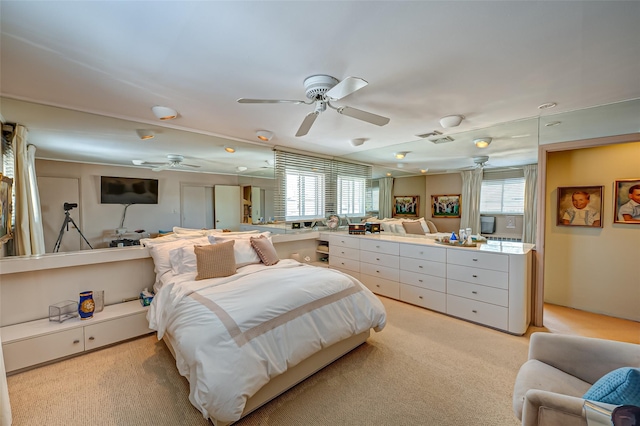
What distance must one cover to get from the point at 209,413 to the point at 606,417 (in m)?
1.82

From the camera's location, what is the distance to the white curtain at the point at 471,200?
11.7 feet

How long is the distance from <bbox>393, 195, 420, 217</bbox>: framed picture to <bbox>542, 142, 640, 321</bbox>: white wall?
5.68 feet

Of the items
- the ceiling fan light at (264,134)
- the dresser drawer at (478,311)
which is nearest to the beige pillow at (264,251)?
the ceiling fan light at (264,134)

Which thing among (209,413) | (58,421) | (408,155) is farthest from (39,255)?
(408,155)

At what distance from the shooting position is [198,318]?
5.82ft

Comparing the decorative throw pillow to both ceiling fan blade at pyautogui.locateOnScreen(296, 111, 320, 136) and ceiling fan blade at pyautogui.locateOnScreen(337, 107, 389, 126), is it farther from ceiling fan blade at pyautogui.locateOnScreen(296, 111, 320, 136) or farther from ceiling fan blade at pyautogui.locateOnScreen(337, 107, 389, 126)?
ceiling fan blade at pyautogui.locateOnScreen(296, 111, 320, 136)

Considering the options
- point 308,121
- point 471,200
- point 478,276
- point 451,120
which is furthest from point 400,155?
point 308,121

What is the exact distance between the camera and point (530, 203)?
3121 millimetres

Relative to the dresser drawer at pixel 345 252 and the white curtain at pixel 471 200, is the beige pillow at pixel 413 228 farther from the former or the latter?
the dresser drawer at pixel 345 252

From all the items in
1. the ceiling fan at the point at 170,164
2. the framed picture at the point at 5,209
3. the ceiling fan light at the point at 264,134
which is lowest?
the framed picture at the point at 5,209

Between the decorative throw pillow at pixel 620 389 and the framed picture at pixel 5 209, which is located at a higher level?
the framed picture at pixel 5 209

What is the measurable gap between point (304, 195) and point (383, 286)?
84.1 inches

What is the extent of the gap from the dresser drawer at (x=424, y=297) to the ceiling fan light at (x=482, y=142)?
2103mm

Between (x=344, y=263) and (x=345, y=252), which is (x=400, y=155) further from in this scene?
(x=344, y=263)
